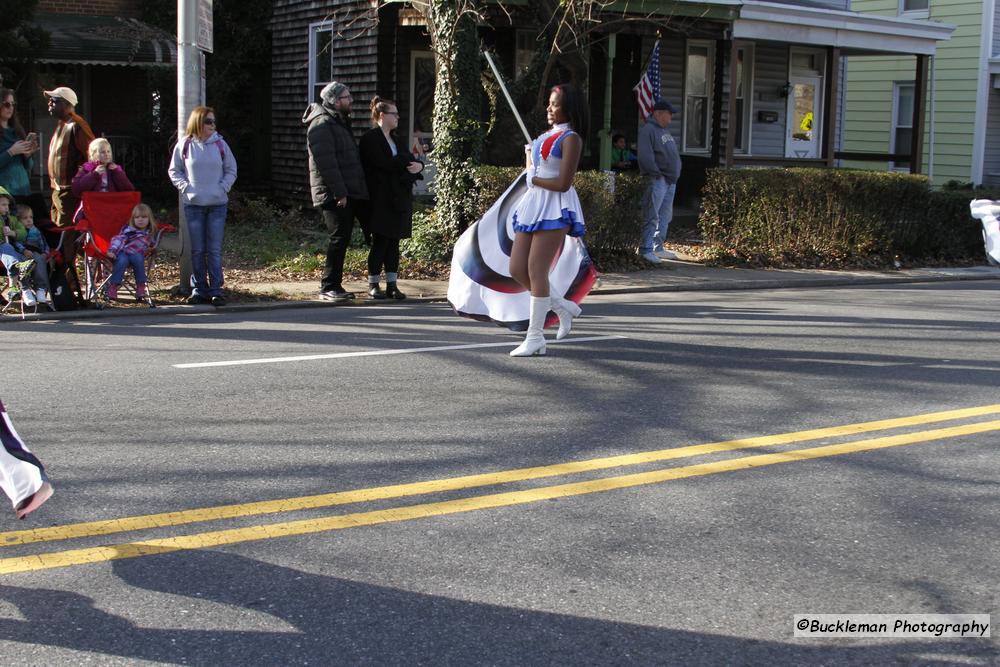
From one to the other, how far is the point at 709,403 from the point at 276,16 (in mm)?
16609

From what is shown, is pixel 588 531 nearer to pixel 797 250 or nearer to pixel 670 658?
pixel 670 658

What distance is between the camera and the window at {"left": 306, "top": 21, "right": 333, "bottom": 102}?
2034 centimetres

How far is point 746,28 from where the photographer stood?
63.2 feet

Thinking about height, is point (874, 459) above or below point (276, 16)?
below

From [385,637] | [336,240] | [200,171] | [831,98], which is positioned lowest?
[385,637]

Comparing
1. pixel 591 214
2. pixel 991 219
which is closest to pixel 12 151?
pixel 591 214

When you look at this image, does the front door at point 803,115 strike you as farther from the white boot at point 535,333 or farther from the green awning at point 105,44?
the white boot at point 535,333

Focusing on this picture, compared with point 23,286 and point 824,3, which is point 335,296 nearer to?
point 23,286

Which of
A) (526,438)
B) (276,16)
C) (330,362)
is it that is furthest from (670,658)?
(276,16)

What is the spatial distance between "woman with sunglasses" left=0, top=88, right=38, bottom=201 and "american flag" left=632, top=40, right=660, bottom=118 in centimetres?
1048

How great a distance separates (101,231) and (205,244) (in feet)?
3.10

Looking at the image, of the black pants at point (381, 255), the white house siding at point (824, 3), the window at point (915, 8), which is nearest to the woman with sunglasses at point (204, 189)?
the black pants at point (381, 255)

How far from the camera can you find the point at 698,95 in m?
23.5

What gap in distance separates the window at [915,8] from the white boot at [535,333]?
2124 centimetres
